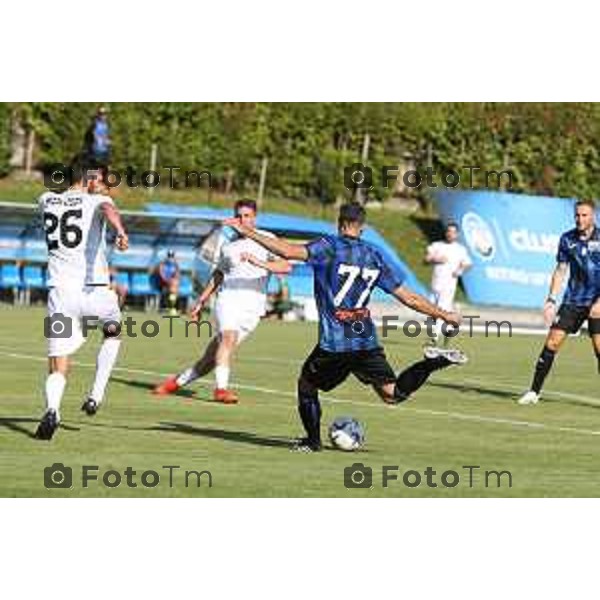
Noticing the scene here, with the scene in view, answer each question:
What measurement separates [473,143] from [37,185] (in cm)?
1251

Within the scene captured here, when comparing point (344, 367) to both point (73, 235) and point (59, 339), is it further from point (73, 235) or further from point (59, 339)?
point (73, 235)

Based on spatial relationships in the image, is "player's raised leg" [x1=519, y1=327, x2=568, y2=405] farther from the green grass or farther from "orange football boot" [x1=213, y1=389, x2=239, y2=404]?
"orange football boot" [x1=213, y1=389, x2=239, y2=404]

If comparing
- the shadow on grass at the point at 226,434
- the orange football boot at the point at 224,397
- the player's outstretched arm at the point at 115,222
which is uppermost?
the player's outstretched arm at the point at 115,222

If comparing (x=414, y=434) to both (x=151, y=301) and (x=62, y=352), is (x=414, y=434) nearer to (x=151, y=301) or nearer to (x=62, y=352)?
(x=62, y=352)

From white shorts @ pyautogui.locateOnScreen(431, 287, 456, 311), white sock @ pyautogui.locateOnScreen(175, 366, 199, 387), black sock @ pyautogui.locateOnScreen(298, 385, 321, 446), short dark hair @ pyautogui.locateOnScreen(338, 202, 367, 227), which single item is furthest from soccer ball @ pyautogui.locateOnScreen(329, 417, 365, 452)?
white shorts @ pyautogui.locateOnScreen(431, 287, 456, 311)

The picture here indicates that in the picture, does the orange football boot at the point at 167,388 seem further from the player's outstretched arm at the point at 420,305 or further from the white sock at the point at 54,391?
the player's outstretched arm at the point at 420,305

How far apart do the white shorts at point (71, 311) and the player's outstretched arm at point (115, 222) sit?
26.1 inches

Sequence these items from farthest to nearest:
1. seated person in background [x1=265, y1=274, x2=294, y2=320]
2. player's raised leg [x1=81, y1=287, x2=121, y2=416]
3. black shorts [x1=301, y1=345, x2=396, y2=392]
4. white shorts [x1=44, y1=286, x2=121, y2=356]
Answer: seated person in background [x1=265, y1=274, x2=294, y2=320] → player's raised leg [x1=81, y1=287, x2=121, y2=416] → white shorts [x1=44, y1=286, x2=121, y2=356] → black shorts [x1=301, y1=345, x2=396, y2=392]

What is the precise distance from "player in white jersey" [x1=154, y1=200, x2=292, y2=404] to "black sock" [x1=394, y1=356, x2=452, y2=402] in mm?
5113

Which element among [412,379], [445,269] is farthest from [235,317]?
[445,269]

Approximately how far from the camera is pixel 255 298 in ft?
69.8

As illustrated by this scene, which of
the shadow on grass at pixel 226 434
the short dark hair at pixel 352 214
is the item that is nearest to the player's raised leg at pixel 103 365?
the shadow on grass at pixel 226 434

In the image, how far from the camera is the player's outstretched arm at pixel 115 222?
15.8m

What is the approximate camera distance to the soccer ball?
16.1 metres
